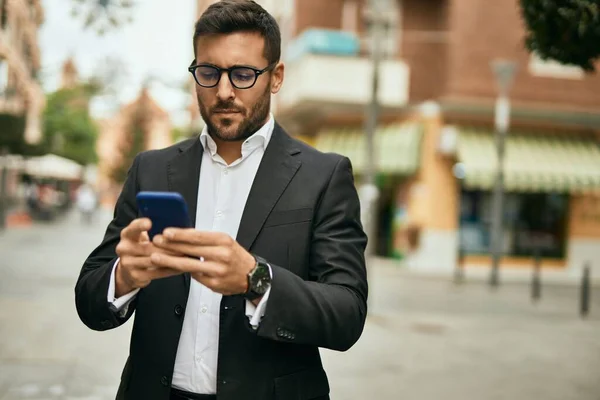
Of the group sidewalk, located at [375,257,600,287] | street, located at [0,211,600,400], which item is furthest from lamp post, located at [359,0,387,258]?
sidewalk, located at [375,257,600,287]

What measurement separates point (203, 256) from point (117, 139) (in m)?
101

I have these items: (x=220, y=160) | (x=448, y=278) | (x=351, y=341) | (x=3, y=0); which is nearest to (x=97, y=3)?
(x=3, y=0)

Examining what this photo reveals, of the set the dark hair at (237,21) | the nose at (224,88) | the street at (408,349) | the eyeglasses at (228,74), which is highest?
the dark hair at (237,21)

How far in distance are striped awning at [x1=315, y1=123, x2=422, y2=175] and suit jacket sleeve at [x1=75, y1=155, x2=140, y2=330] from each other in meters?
19.8

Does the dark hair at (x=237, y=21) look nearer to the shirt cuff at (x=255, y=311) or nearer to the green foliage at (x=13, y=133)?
the shirt cuff at (x=255, y=311)

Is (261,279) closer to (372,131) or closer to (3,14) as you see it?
(3,14)

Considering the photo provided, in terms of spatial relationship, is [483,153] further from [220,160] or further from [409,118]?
[220,160]

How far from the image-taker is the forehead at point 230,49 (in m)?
2.15

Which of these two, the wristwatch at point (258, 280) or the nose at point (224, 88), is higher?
the nose at point (224, 88)

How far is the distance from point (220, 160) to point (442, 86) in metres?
21.8

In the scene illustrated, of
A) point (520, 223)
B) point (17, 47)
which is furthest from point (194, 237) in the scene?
point (520, 223)

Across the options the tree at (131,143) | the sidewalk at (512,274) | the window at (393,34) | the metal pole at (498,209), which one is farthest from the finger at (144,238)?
the tree at (131,143)

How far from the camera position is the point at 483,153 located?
70.4 ft

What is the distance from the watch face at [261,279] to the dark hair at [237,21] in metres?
0.63
